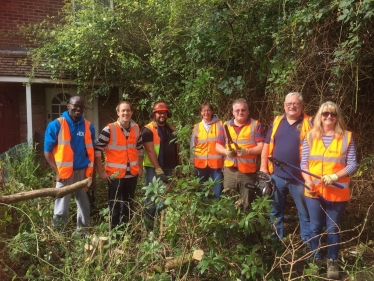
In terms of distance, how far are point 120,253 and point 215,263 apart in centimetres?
79

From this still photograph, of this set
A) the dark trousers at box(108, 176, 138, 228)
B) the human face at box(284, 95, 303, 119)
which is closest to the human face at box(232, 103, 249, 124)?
the human face at box(284, 95, 303, 119)

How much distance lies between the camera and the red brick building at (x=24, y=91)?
948 cm

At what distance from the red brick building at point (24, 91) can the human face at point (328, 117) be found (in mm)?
6923

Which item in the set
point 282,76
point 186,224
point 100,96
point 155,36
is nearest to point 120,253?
point 186,224

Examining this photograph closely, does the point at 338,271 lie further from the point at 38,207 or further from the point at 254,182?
the point at 38,207

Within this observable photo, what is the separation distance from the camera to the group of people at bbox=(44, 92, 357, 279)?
13.0 ft

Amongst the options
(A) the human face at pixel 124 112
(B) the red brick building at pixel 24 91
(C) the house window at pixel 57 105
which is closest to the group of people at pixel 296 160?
(A) the human face at pixel 124 112

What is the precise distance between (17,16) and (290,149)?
28.7 feet

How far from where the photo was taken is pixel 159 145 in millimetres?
5297

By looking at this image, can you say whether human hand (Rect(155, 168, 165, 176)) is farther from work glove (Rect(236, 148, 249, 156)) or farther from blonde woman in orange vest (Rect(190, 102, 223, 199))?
work glove (Rect(236, 148, 249, 156))

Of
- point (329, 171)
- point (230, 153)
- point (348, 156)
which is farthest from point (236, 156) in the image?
point (348, 156)

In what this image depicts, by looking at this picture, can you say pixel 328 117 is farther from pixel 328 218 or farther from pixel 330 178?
pixel 328 218

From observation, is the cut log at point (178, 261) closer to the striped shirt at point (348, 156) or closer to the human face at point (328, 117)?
the striped shirt at point (348, 156)

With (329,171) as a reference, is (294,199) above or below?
below
